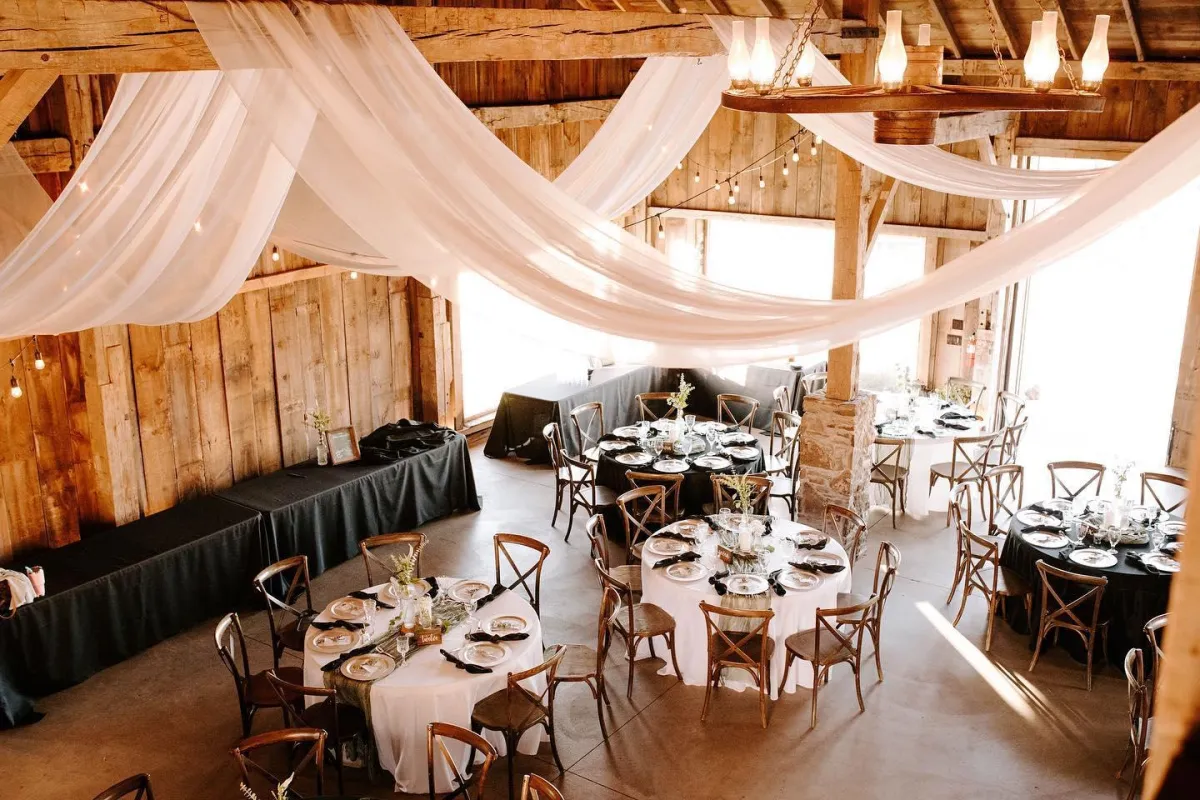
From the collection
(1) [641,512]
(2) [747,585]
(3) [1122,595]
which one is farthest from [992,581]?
(1) [641,512]

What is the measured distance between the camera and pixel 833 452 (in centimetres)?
823

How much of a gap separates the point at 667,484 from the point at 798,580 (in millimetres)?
2252

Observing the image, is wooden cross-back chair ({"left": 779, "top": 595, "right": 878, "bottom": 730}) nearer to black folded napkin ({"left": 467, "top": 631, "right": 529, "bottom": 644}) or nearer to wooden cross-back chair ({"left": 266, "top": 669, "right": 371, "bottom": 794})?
black folded napkin ({"left": 467, "top": 631, "right": 529, "bottom": 644})

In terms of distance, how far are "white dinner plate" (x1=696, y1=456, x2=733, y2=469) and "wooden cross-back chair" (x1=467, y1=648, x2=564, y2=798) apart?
3302mm

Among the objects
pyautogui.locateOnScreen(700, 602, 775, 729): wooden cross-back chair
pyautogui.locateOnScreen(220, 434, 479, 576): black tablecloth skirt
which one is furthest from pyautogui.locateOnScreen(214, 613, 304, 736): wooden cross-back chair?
pyautogui.locateOnScreen(700, 602, 775, 729): wooden cross-back chair

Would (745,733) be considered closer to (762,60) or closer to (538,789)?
(538,789)

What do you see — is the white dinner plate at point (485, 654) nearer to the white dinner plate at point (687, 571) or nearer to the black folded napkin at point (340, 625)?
the black folded napkin at point (340, 625)

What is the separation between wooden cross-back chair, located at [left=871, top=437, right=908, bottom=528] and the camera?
9.10 m

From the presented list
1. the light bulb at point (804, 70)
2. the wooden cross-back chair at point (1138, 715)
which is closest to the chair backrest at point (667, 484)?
the wooden cross-back chair at point (1138, 715)

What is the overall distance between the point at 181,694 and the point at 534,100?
6.09 m

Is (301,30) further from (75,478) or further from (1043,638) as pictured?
(1043,638)

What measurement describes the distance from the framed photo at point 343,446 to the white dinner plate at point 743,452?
3.21 m

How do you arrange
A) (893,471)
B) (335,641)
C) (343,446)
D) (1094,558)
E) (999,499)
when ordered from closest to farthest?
1. (335,641)
2. (1094,558)
3. (999,499)
4. (343,446)
5. (893,471)

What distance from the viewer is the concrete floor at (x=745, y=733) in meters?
5.88
